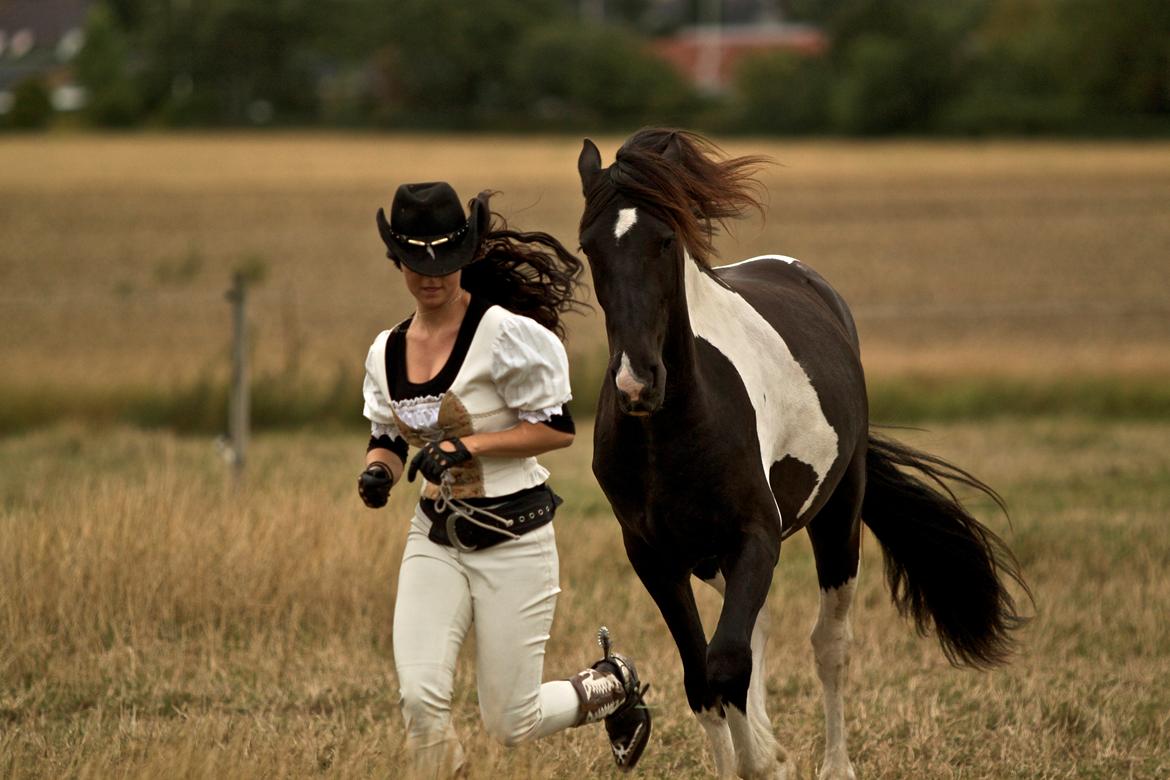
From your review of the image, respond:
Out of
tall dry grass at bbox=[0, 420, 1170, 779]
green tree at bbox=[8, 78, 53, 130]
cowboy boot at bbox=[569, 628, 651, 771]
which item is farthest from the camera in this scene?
green tree at bbox=[8, 78, 53, 130]

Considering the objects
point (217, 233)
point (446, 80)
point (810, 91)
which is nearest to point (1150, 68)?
point (810, 91)

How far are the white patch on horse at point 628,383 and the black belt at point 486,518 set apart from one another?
1.47ft

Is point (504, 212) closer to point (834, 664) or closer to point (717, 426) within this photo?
point (834, 664)

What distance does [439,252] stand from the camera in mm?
4184

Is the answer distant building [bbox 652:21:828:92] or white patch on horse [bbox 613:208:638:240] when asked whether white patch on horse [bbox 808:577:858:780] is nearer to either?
white patch on horse [bbox 613:208:638:240]

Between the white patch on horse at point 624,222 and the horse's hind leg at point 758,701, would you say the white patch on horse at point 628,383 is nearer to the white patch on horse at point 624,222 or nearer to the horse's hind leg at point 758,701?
the white patch on horse at point 624,222

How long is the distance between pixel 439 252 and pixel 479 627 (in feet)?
3.44

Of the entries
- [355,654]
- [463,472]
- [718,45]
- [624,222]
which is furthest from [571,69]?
[463,472]

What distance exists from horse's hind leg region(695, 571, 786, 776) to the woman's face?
1.29m

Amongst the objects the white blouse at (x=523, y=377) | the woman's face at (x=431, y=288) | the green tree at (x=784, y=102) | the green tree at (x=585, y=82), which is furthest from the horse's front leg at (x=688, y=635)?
the green tree at (x=585, y=82)

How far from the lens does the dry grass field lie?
214 inches

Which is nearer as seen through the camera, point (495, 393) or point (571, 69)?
point (495, 393)

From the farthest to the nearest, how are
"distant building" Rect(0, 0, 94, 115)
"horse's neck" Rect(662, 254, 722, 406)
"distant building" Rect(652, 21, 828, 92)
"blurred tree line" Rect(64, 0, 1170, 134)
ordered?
1. "distant building" Rect(652, 21, 828, 92)
2. "distant building" Rect(0, 0, 94, 115)
3. "blurred tree line" Rect(64, 0, 1170, 134)
4. "horse's neck" Rect(662, 254, 722, 406)

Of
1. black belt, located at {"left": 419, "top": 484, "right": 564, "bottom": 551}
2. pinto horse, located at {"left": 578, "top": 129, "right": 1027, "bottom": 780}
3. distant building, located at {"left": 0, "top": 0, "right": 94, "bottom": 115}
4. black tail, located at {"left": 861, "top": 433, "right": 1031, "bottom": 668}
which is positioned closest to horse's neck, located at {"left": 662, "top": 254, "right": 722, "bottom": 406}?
pinto horse, located at {"left": 578, "top": 129, "right": 1027, "bottom": 780}
